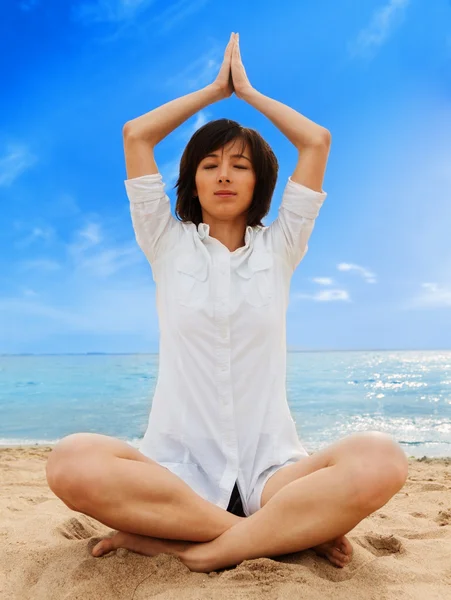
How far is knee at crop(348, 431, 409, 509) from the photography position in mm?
2084

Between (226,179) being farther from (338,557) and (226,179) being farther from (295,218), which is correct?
(338,557)

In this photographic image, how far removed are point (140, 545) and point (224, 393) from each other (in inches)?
26.9

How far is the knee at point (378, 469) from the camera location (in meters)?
2.08

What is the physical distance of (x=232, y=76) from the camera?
9.97 ft

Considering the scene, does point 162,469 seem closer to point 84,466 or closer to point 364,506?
point 84,466

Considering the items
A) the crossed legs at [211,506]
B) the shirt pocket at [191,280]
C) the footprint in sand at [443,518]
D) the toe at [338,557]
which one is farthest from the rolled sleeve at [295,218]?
the footprint in sand at [443,518]

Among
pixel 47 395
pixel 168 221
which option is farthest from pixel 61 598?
pixel 47 395

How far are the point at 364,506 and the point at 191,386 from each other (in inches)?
32.9

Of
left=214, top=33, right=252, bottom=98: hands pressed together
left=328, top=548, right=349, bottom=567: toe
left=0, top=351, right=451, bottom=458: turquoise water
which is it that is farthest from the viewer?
left=0, top=351, right=451, bottom=458: turquoise water

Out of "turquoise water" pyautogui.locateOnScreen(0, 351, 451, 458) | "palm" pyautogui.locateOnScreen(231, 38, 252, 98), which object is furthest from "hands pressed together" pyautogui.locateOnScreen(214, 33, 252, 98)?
"turquoise water" pyautogui.locateOnScreen(0, 351, 451, 458)

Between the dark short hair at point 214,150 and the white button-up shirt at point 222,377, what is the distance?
40 centimetres

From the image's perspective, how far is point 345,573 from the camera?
87.4 inches

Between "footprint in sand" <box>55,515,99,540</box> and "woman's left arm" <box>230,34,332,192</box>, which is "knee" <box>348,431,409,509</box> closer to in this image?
"woman's left arm" <box>230,34,332,192</box>

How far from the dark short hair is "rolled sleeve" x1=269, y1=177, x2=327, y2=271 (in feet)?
0.54
